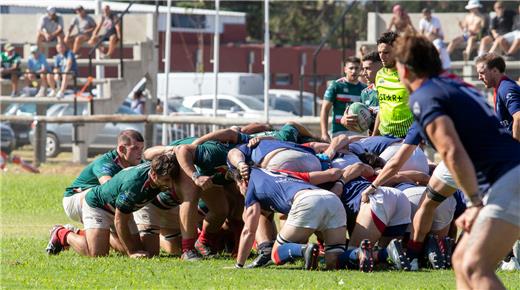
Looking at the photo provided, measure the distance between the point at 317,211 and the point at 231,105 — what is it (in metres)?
23.5

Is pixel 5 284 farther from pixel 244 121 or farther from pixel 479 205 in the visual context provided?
pixel 244 121

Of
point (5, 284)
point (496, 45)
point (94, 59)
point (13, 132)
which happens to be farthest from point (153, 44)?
point (5, 284)

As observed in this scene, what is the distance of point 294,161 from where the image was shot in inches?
438

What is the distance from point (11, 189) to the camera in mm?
20469

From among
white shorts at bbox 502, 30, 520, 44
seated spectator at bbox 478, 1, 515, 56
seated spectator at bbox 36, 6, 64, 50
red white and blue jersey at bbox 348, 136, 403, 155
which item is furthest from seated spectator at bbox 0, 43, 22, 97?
red white and blue jersey at bbox 348, 136, 403, 155

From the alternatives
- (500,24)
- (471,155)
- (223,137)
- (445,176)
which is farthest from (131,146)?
(500,24)

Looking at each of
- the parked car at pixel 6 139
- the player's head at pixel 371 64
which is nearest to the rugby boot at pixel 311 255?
the player's head at pixel 371 64

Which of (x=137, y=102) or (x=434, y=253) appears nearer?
(x=434, y=253)

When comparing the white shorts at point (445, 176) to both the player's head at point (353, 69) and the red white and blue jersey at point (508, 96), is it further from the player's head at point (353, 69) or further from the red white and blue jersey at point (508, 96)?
the player's head at point (353, 69)

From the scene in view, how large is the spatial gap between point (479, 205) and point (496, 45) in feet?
56.6

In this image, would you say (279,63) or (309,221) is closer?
(309,221)

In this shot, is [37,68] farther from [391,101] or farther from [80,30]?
[391,101]

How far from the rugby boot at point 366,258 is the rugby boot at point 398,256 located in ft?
0.83

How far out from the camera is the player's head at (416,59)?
714cm
